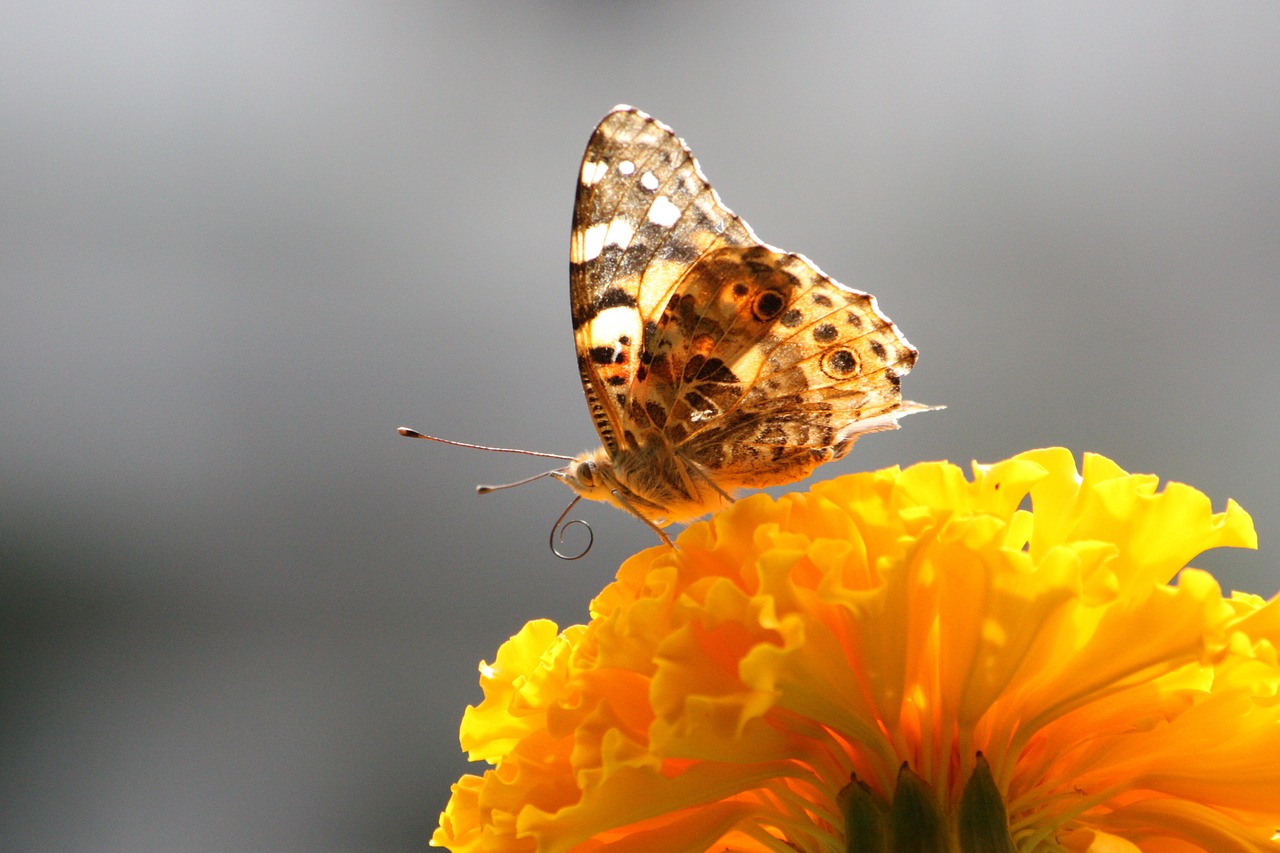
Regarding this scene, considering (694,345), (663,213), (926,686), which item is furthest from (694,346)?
(926,686)

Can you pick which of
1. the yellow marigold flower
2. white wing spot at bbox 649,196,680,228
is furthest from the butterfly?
the yellow marigold flower

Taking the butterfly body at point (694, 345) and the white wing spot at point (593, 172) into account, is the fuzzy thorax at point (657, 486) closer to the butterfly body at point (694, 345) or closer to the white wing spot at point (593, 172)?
the butterfly body at point (694, 345)

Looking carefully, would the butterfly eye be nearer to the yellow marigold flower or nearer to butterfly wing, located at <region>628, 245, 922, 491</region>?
butterfly wing, located at <region>628, 245, 922, 491</region>

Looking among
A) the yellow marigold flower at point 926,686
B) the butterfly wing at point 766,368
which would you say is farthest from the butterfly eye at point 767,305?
the yellow marigold flower at point 926,686

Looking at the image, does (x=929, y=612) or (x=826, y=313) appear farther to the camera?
(x=826, y=313)

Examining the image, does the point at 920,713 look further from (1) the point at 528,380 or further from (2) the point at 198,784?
(2) the point at 198,784

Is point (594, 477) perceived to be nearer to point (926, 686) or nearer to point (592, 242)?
point (592, 242)

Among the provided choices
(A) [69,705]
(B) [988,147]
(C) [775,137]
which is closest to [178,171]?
(A) [69,705]
